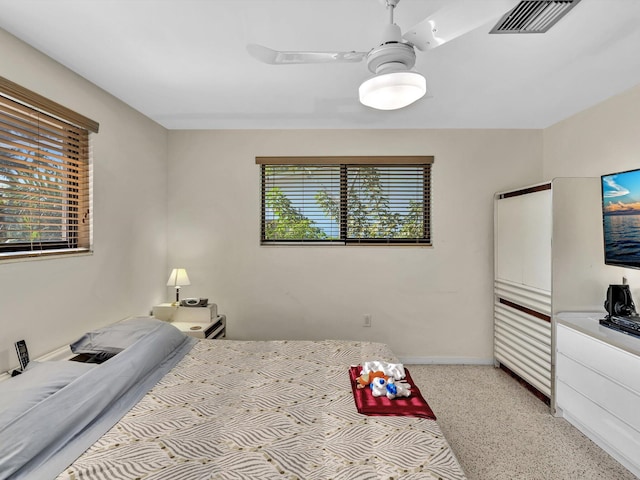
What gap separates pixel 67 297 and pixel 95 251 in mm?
416

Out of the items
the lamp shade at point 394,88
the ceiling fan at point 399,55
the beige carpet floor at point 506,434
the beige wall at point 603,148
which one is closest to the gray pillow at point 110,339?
A: the ceiling fan at point 399,55

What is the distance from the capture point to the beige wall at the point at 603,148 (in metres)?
2.54

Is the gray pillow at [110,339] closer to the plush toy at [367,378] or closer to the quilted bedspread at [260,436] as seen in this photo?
the quilted bedspread at [260,436]

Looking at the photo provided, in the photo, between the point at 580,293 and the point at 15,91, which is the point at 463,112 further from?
the point at 15,91

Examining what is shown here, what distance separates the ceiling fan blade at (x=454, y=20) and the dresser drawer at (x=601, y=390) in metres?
2.24

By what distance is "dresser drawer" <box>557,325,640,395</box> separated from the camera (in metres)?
1.97

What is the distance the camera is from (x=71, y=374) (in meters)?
1.64

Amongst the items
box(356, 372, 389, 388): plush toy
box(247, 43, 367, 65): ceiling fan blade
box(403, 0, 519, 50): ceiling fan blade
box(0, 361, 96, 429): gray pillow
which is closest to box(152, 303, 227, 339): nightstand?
box(0, 361, 96, 429): gray pillow

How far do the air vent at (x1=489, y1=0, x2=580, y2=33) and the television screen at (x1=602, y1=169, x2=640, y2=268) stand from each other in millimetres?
1204

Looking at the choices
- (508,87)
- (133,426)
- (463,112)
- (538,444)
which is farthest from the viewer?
(463,112)

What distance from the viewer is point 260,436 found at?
4.64 ft

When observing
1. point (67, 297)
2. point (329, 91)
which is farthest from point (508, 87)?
point (67, 297)

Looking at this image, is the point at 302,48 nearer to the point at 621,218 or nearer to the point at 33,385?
the point at 33,385

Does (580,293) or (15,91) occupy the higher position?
(15,91)
